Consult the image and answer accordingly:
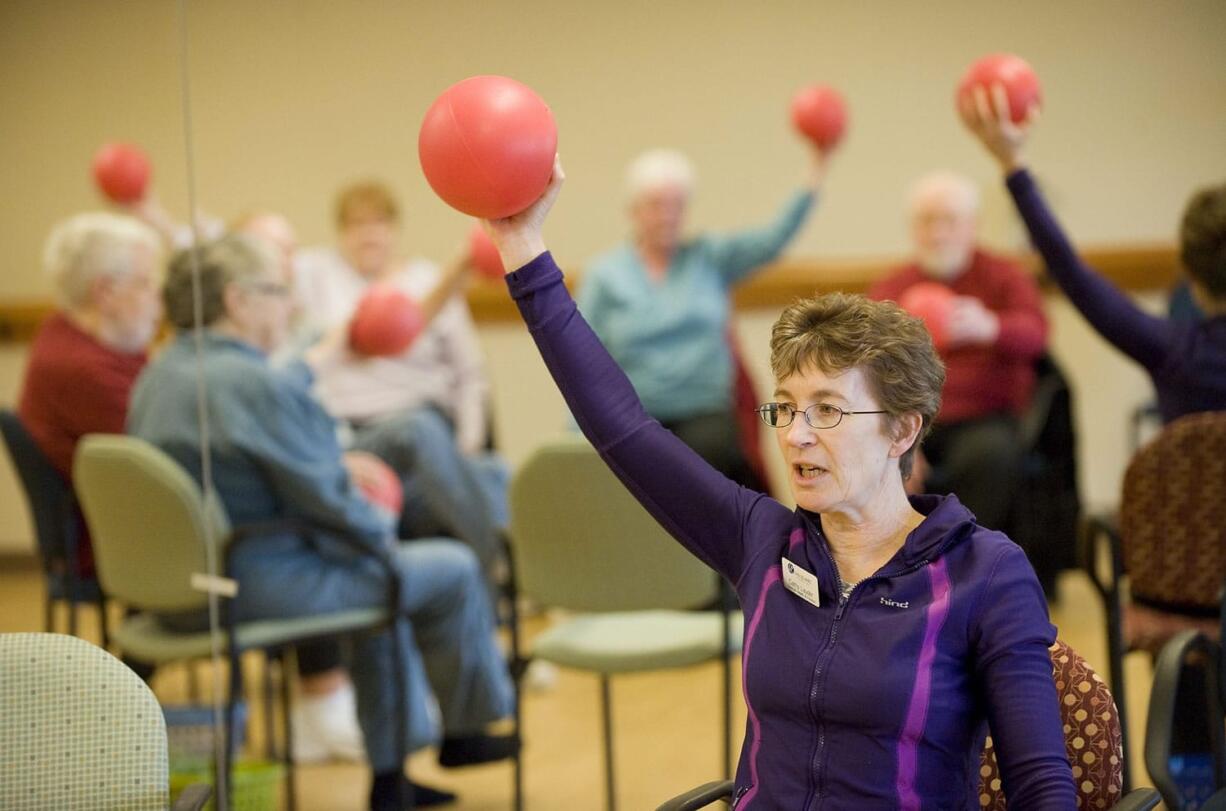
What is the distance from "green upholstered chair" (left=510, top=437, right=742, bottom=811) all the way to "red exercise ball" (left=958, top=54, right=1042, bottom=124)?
0.94 metres

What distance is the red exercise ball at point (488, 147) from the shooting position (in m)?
1.51

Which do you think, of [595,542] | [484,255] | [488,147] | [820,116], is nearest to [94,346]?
[484,255]

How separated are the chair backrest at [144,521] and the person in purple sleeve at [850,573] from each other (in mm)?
1314

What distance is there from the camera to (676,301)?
13.5ft

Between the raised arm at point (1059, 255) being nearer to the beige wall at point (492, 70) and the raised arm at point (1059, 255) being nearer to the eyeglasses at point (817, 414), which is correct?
the beige wall at point (492, 70)

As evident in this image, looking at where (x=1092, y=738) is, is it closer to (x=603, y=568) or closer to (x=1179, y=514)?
(x=1179, y=514)

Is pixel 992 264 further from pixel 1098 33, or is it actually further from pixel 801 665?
pixel 801 665

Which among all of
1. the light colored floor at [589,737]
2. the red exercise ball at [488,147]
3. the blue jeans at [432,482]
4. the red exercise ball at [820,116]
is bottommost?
the light colored floor at [589,737]

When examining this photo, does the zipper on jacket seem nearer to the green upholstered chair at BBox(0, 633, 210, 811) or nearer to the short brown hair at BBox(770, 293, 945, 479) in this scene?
the short brown hair at BBox(770, 293, 945, 479)

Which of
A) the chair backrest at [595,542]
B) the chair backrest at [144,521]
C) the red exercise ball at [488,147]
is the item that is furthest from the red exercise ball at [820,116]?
the red exercise ball at [488,147]

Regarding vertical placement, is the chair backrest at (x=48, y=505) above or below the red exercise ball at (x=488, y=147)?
below

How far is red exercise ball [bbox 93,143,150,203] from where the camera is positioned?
8.90 feet

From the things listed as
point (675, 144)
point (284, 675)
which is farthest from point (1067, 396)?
point (284, 675)

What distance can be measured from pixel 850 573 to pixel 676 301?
266 centimetres
